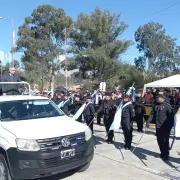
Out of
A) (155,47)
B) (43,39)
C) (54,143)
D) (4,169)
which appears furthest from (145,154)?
(155,47)

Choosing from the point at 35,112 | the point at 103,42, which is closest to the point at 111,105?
the point at 35,112

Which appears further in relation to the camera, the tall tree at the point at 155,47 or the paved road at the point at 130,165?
the tall tree at the point at 155,47

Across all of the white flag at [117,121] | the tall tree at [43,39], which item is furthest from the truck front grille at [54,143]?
the tall tree at [43,39]

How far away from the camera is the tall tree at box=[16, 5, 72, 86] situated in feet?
166

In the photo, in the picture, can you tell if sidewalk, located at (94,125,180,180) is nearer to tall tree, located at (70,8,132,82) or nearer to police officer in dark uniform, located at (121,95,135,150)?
police officer in dark uniform, located at (121,95,135,150)

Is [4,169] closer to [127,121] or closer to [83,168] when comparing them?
[83,168]

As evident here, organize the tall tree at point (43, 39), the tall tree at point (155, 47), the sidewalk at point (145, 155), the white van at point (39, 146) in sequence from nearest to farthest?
the white van at point (39, 146), the sidewalk at point (145, 155), the tall tree at point (43, 39), the tall tree at point (155, 47)

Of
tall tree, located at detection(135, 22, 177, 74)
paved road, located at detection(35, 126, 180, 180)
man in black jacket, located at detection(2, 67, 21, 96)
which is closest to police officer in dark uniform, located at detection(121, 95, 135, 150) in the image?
paved road, located at detection(35, 126, 180, 180)

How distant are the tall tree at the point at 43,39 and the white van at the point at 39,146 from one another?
44002 mm

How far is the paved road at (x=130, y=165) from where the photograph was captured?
6.97m

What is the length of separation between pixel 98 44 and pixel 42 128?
3995cm

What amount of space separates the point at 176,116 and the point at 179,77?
49.9 ft

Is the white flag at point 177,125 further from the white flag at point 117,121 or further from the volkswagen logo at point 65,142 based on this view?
the volkswagen logo at point 65,142

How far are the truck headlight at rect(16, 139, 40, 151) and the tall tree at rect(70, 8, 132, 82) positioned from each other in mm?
38375
